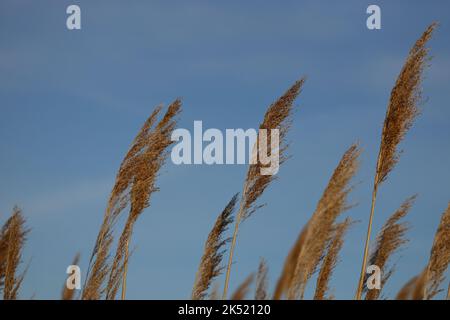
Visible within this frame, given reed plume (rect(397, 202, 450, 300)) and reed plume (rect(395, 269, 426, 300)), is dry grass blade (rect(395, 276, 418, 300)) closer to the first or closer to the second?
reed plume (rect(395, 269, 426, 300))

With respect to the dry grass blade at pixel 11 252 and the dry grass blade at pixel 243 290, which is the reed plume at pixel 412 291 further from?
the dry grass blade at pixel 11 252

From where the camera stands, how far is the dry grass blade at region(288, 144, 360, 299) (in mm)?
4266

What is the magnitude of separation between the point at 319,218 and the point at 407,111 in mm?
1602

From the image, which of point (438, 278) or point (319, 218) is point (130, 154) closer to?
point (319, 218)

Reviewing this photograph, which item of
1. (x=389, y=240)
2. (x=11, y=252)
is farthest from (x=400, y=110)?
(x=11, y=252)

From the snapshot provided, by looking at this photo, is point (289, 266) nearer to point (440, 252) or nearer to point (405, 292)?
point (405, 292)

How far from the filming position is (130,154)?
18.1 ft

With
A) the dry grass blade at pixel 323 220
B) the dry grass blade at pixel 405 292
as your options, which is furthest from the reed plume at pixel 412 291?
the dry grass blade at pixel 323 220

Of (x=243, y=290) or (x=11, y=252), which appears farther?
(x=11, y=252)

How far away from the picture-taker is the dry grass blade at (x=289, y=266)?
3.91 meters

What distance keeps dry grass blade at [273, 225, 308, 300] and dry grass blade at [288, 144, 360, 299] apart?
0.09 m

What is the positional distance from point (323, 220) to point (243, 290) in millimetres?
809

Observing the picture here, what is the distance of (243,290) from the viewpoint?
4016mm

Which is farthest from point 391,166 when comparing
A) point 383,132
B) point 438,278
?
point 438,278
